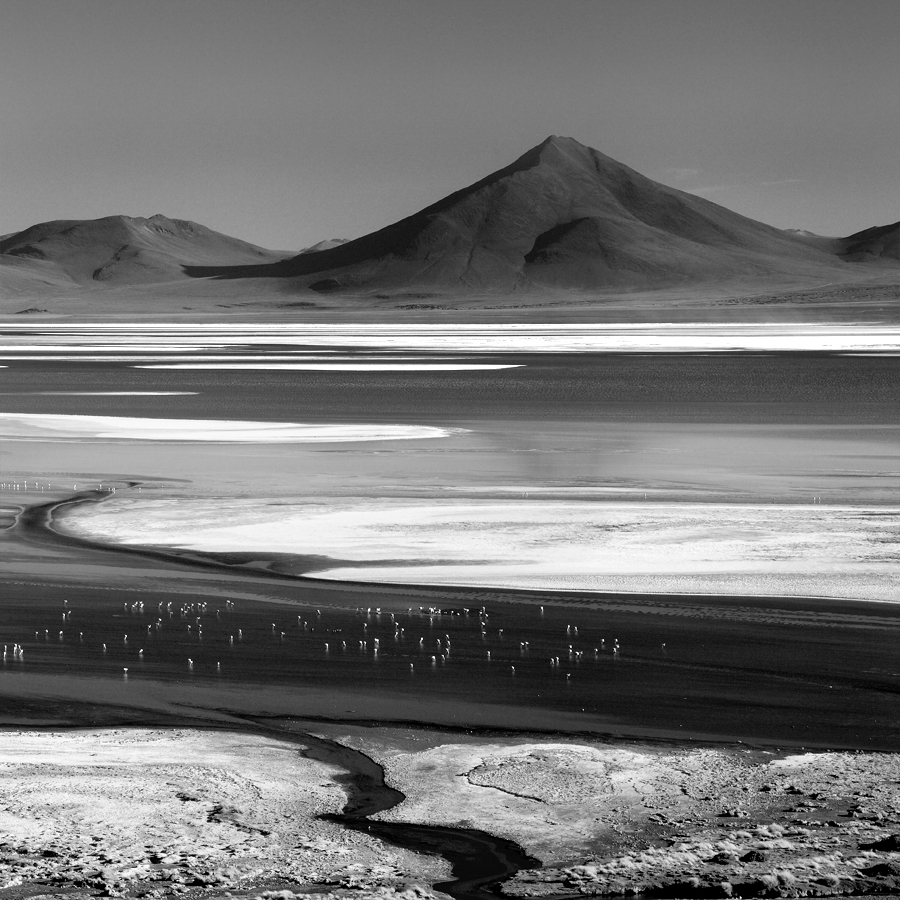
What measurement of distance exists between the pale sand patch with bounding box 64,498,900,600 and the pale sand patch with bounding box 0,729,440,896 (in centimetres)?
473

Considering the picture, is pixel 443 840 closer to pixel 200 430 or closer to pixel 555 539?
pixel 555 539

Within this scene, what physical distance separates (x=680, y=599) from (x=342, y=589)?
2.68 meters

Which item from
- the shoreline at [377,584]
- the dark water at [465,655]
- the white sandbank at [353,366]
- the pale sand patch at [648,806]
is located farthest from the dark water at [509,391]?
the pale sand patch at [648,806]

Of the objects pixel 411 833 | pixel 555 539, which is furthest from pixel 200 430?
pixel 411 833

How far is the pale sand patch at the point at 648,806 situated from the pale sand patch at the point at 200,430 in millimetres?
15906

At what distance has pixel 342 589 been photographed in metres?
12.0

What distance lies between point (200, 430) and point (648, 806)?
1910 cm

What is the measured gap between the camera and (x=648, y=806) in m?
6.84

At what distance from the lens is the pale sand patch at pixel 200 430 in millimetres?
23781

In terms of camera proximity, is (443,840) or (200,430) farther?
(200,430)

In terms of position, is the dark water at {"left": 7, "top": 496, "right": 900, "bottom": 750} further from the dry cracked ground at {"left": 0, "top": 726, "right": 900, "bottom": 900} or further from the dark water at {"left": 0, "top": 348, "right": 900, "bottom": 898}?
the dry cracked ground at {"left": 0, "top": 726, "right": 900, "bottom": 900}

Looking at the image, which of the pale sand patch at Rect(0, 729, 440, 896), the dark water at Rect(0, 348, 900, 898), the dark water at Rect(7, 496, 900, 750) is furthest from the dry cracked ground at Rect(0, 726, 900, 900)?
the dark water at Rect(7, 496, 900, 750)

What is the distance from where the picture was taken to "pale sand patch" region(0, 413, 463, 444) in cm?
2378

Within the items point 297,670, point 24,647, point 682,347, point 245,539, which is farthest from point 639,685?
point 682,347
